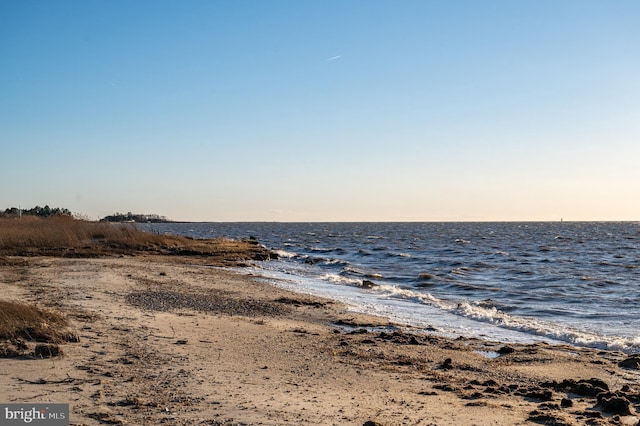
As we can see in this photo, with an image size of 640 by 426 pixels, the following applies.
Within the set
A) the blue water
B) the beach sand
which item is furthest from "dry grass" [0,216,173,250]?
the beach sand

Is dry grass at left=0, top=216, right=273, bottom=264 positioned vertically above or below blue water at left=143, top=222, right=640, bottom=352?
above

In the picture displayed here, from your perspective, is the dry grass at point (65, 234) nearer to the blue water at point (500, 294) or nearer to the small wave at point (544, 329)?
the blue water at point (500, 294)

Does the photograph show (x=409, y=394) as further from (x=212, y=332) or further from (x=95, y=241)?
(x=95, y=241)

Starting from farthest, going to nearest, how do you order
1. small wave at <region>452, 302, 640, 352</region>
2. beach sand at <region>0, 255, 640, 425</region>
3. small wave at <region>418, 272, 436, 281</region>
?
small wave at <region>418, 272, 436, 281</region> < small wave at <region>452, 302, 640, 352</region> < beach sand at <region>0, 255, 640, 425</region>

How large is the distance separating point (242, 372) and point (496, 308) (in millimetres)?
13958

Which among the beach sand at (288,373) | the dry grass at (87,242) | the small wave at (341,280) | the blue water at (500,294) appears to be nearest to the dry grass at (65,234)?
the dry grass at (87,242)

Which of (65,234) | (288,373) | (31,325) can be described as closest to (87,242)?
(65,234)

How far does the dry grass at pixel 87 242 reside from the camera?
30531 millimetres

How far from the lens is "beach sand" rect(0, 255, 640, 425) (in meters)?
6.98

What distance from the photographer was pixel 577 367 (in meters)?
11.0

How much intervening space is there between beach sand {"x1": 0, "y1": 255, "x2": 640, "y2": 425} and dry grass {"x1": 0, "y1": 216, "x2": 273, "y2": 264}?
16.0m
